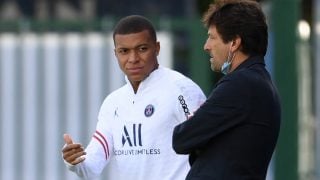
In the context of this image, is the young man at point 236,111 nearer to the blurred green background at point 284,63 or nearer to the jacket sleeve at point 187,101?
the jacket sleeve at point 187,101

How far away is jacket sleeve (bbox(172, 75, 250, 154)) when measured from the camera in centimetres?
444

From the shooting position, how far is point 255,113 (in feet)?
14.6

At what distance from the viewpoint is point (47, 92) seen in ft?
30.1

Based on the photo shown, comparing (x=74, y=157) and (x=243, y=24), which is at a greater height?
(x=243, y=24)

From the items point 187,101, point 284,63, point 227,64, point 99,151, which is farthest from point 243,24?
point 284,63

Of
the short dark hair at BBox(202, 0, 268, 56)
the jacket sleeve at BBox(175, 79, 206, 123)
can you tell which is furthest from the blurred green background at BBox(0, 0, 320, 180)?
the short dark hair at BBox(202, 0, 268, 56)

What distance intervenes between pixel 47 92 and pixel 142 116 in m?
4.12

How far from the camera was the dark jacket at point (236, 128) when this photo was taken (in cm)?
445

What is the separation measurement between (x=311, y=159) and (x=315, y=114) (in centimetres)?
39

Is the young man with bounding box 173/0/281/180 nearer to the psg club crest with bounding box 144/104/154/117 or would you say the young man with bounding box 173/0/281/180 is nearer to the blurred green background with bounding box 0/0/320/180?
the psg club crest with bounding box 144/104/154/117

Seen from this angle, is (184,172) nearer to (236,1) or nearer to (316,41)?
(236,1)

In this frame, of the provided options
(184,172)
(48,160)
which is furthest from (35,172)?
(184,172)

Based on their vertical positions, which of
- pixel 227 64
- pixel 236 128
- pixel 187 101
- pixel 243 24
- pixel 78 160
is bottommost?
pixel 78 160

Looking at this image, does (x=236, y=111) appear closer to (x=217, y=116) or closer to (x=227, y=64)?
(x=217, y=116)
